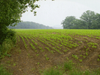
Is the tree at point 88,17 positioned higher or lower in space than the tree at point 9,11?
higher

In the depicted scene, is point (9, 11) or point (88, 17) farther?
point (88, 17)

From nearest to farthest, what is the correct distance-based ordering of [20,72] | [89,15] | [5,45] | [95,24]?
[20,72] → [5,45] → [95,24] → [89,15]

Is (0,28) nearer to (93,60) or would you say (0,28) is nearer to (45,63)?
(45,63)

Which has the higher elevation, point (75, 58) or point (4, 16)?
point (4, 16)

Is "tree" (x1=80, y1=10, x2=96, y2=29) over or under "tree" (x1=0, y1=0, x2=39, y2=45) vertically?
over

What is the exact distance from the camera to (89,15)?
57.7 metres

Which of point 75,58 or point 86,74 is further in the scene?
point 75,58

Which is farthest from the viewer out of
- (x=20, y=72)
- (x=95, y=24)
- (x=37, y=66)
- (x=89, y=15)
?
(x=89, y=15)

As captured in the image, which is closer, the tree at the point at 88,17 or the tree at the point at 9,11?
the tree at the point at 9,11

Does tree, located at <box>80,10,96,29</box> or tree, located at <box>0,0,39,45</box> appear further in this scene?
tree, located at <box>80,10,96,29</box>

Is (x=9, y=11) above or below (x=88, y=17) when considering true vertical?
below

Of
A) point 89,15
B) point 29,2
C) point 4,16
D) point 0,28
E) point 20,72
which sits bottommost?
point 20,72

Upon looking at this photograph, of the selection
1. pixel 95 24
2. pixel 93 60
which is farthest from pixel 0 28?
pixel 95 24

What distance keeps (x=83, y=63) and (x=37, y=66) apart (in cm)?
312
